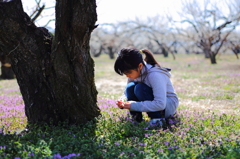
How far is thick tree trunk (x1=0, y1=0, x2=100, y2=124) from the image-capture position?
441 cm

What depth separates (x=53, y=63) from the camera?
457cm

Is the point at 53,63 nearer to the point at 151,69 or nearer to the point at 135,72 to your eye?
the point at 135,72

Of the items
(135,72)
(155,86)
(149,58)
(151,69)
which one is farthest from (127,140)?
(149,58)

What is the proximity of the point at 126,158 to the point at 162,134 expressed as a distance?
1.13 m

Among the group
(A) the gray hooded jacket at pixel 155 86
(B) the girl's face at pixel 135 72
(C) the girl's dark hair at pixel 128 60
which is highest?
(C) the girl's dark hair at pixel 128 60

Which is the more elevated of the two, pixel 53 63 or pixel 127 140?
pixel 53 63

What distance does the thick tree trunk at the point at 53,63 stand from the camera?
14.5 feet

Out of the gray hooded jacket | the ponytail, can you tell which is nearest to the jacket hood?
the gray hooded jacket

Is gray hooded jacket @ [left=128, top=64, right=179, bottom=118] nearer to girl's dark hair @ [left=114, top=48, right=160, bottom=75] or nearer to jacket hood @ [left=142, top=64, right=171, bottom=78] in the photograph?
jacket hood @ [left=142, top=64, right=171, bottom=78]

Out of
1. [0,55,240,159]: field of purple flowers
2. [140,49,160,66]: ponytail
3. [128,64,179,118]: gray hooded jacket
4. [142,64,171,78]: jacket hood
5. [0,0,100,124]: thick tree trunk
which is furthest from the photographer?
[140,49,160,66]: ponytail

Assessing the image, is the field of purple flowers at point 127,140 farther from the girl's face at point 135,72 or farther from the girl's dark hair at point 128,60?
the girl's dark hair at point 128,60

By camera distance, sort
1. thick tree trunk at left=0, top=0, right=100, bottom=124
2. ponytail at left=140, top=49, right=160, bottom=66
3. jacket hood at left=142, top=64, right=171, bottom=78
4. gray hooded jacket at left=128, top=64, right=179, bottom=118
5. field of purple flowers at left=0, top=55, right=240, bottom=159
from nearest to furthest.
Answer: field of purple flowers at left=0, top=55, right=240, bottom=159
thick tree trunk at left=0, top=0, right=100, bottom=124
gray hooded jacket at left=128, top=64, right=179, bottom=118
jacket hood at left=142, top=64, right=171, bottom=78
ponytail at left=140, top=49, right=160, bottom=66

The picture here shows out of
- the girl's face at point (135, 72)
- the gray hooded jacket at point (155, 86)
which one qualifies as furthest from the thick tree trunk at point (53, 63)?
the gray hooded jacket at point (155, 86)

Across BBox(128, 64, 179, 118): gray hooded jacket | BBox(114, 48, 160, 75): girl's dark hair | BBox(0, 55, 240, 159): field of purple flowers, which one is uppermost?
BBox(114, 48, 160, 75): girl's dark hair
